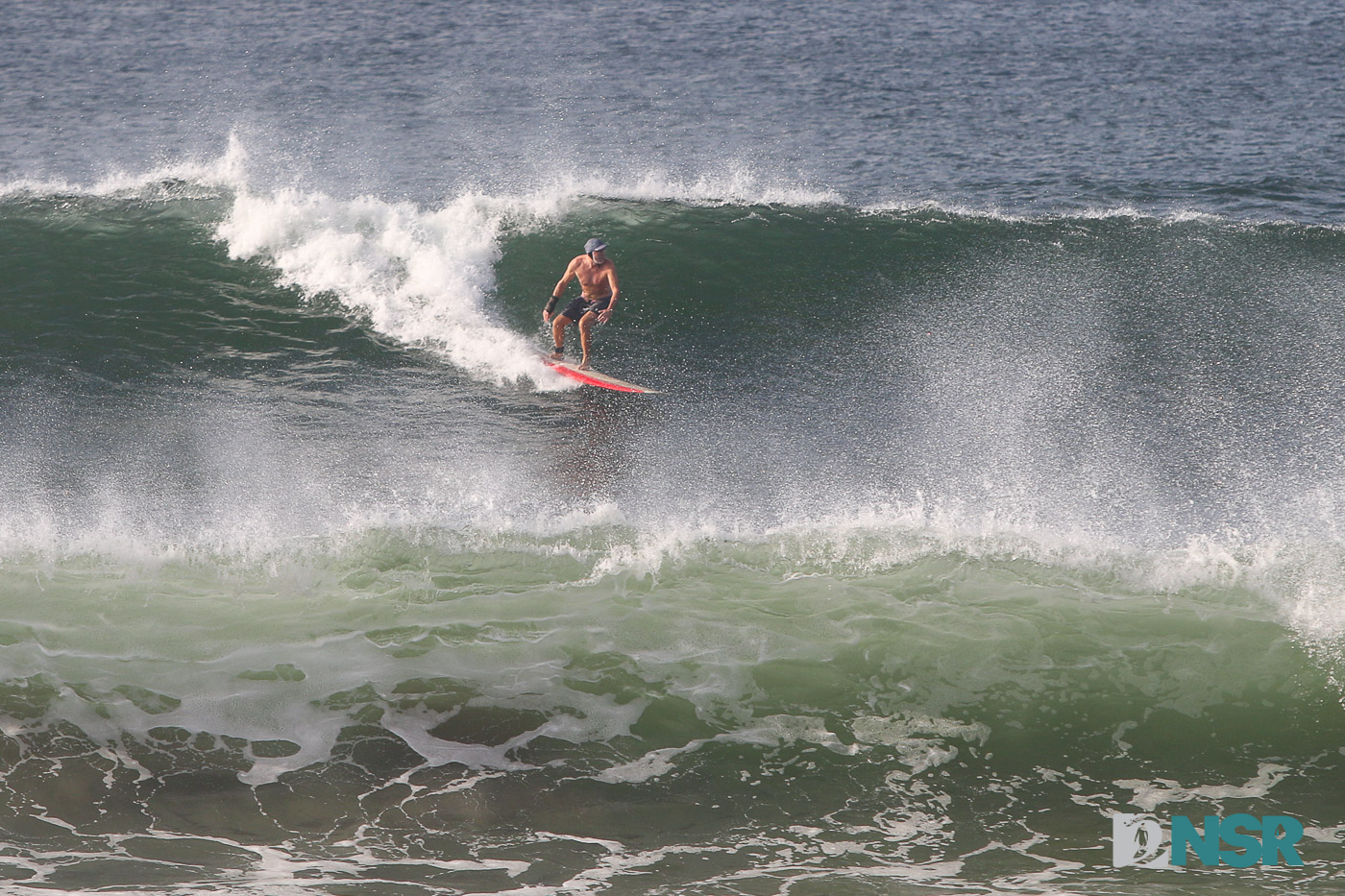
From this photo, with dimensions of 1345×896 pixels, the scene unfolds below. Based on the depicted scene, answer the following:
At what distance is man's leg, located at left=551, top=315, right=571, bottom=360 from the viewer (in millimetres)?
11375

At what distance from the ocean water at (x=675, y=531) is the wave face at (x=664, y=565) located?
1.5 inches

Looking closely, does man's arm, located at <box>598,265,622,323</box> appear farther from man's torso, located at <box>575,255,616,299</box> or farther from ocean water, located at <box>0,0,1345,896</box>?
ocean water, located at <box>0,0,1345,896</box>

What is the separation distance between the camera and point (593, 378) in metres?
11.2

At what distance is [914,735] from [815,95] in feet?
54.6

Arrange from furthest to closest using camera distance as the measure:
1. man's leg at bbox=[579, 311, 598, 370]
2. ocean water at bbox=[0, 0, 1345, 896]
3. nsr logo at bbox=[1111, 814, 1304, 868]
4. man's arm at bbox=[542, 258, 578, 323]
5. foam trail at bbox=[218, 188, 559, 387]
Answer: foam trail at bbox=[218, 188, 559, 387] → man's leg at bbox=[579, 311, 598, 370] → man's arm at bbox=[542, 258, 578, 323] → ocean water at bbox=[0, 0, 1345, 896] → nsr logo at bbox=[1111, 814, 1304, 868]

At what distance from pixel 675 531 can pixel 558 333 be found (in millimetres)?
3276

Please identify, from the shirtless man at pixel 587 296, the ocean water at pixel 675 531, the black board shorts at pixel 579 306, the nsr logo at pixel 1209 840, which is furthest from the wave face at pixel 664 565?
the black board shorts at pixel 579 306

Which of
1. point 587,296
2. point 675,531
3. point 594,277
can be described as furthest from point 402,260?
point 675,531

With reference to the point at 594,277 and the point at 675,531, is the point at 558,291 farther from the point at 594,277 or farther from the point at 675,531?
the point at 675,531

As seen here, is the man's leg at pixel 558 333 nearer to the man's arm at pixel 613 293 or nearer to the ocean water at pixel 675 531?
the ocean water at pixel 675 531

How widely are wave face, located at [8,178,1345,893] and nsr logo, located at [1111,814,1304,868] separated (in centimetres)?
15

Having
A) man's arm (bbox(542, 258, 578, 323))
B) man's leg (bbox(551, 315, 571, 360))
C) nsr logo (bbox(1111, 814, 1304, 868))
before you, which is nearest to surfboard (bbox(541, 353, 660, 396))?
man's leg (bbox(551, 315, 571, 360))

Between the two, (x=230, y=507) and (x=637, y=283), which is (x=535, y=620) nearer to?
(x=230, y=507)

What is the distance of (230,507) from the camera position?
370 inches
